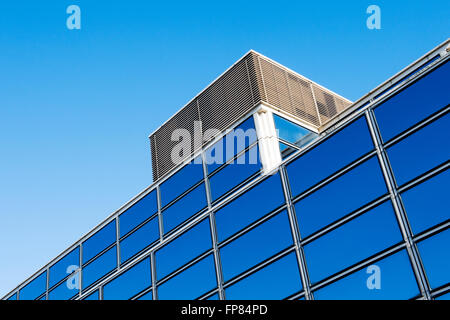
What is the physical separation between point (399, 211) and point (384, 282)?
7.53ft

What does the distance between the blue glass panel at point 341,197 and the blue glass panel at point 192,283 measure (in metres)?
5.46

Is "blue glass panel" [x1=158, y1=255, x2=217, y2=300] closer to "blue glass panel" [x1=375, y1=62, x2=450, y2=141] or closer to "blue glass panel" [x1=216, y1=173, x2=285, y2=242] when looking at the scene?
"blue glass panel" [x1=216, y1=173, x2=285, y2=242]

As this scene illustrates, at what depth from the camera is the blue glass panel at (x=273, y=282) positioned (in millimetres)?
21047

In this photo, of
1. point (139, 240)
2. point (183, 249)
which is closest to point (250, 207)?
point (183, 249)

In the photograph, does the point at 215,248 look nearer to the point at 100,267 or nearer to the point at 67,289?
the point at 100,267

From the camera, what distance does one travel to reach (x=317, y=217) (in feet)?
69.3

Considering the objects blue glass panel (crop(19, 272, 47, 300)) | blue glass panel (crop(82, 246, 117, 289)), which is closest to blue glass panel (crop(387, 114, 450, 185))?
blue glass panel (crop(82, 246, 117, 289))

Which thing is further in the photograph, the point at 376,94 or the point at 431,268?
the point at 376,94

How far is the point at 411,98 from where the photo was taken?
64.6 ft

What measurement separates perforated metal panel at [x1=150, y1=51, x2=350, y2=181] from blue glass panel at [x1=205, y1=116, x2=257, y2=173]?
748 millimetres

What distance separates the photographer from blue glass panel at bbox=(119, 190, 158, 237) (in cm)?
3234

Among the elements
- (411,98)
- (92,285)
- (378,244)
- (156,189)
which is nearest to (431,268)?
(378,244)

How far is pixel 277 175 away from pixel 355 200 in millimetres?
4855
